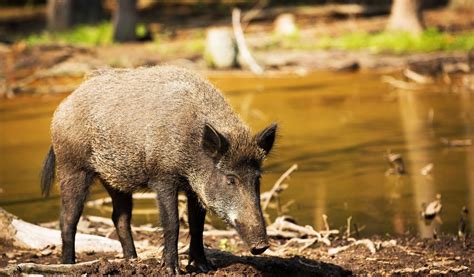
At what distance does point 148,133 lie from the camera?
725cm

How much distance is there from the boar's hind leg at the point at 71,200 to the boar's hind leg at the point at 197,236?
1016 millimetres

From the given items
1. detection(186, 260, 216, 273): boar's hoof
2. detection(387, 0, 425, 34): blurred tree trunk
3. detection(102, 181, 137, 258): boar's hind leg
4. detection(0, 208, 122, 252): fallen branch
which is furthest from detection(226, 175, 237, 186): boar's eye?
A: detection(387, 0, 425, 34): blurred tree trunk

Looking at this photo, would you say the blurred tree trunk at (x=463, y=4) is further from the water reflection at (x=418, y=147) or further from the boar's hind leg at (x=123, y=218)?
the boar's hind leg at (x=123, y=218)

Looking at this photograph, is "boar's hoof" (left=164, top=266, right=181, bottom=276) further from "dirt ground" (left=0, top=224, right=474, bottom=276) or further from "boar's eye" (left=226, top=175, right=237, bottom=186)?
"boar's eye" (left=226, top=175, right=237, bottom=186)

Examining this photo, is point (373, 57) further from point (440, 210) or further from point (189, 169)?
point (189, 169)

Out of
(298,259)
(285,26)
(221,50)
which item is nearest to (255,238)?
(298,259)

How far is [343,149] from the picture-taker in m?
13.8

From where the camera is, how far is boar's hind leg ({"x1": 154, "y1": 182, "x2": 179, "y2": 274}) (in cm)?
706

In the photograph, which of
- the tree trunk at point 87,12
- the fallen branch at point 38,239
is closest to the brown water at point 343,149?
the fallen branch at point 38,239

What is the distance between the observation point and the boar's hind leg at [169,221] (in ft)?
23.2

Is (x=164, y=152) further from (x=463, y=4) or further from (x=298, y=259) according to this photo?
(x=463, y=4)

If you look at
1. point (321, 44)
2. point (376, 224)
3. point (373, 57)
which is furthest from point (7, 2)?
point (376, 224)

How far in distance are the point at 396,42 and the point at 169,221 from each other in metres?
18.2

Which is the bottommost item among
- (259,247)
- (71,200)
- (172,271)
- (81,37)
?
(81,37)
